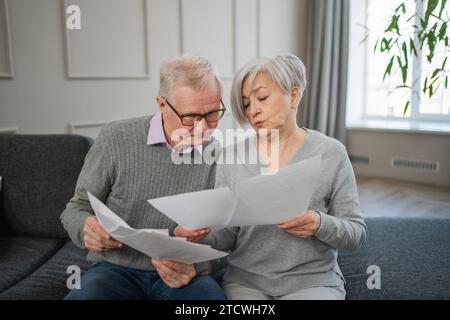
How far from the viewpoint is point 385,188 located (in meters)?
4.01

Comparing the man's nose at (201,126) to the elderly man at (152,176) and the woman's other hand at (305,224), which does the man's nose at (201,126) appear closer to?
the elderly man at (152,176)

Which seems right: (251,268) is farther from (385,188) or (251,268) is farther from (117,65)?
(385,188)

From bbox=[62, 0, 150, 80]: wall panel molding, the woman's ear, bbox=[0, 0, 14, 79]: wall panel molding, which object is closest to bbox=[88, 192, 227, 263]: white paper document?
the woman's ear

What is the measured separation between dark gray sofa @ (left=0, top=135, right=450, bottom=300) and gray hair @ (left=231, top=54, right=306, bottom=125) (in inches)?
24.5

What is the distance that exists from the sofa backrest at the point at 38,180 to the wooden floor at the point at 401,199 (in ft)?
7.73

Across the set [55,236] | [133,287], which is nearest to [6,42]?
[55,236]

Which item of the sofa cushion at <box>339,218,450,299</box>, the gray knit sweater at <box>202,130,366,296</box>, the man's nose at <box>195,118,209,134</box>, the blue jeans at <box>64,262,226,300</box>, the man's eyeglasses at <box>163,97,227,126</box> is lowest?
the sofa cushion at <box>339,218,450,299</box>

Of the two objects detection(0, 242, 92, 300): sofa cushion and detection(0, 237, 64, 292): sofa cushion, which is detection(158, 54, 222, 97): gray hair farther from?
A: detection(0, 237, 64, 292): sofa cushion

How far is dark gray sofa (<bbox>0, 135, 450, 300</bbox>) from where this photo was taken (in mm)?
1333

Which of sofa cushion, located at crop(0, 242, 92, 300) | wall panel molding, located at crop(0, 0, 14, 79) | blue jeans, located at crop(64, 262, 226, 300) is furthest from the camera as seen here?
wall panel molding, located at crop(0, 0, 14, 79)

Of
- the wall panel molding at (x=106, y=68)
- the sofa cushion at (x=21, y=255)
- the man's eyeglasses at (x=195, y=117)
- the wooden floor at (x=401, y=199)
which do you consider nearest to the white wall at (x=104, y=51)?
the wall panel molding at (x=106, y=68)

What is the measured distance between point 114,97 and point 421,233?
2220mm

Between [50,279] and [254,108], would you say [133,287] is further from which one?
[254,108]
